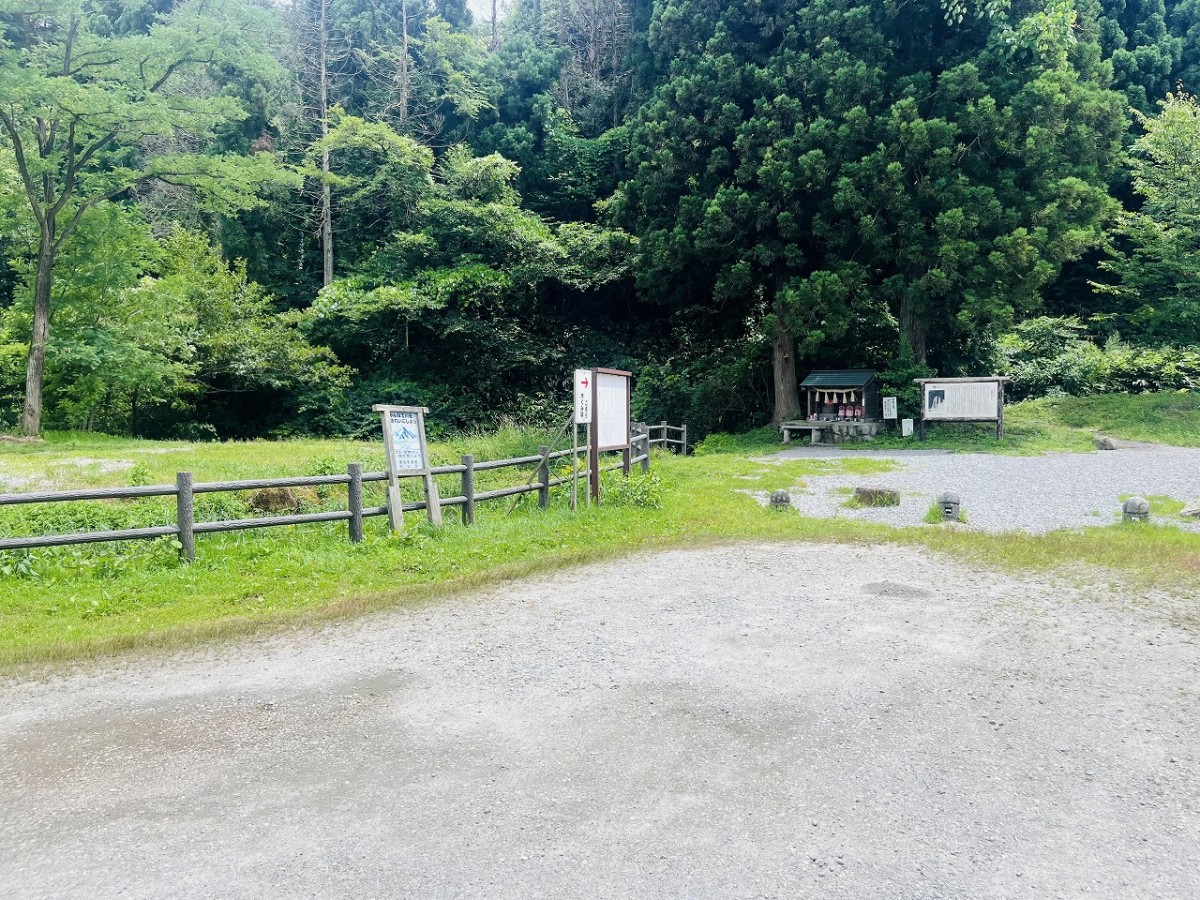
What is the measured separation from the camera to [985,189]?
17.4m

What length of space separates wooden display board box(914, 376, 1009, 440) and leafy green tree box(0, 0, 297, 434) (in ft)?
56.1

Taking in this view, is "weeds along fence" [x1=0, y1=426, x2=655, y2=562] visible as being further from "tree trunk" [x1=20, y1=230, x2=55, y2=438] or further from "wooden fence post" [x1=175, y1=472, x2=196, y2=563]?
"tree trunk" [x1=20, y1=230, x2=55, y2=438]

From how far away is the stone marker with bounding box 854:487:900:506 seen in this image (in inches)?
376

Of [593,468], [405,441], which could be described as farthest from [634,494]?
[405,441]

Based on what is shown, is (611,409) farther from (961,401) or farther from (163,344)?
(163,344)

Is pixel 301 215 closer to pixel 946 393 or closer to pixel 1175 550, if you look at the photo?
pixel 946 393

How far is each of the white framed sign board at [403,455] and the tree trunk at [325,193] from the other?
18952 millimetres

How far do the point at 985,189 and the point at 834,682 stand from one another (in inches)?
664

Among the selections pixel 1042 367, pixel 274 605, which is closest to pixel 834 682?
pixel 274 605

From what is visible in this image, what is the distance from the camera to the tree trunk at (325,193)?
26078 mm

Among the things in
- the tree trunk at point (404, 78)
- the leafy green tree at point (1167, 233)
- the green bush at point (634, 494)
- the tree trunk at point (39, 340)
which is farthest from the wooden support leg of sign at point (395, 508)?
the tree trunk at point (404, 78)

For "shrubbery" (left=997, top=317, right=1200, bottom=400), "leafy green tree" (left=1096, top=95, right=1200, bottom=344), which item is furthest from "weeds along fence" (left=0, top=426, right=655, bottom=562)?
"leafy green tree" (left=1096, top=95, right=1200, bottom=344)

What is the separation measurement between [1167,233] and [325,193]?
2530 centimetres

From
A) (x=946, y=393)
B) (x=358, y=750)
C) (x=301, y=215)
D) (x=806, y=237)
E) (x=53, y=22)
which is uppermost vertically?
(x=53, y=22)
